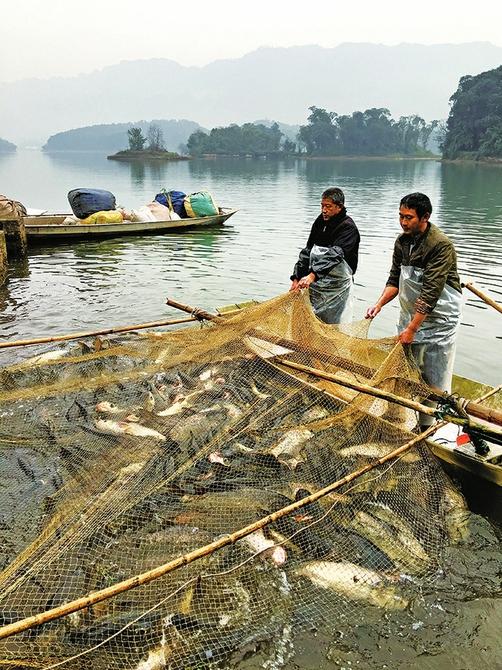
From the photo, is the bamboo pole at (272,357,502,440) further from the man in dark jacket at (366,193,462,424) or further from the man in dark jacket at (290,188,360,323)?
the man in dark jacket at (290,188,360,323)

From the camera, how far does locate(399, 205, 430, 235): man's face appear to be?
17.5ft

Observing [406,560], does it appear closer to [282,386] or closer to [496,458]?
[496,458]

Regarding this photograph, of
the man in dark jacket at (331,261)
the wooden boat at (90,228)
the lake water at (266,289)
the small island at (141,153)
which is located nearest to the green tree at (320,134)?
the small island at (141,153)

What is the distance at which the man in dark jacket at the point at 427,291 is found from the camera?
5.38 meters

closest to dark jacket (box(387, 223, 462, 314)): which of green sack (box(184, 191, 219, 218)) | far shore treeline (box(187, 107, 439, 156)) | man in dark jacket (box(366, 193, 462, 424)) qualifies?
man in dark jacket (box(366, 193, 462, 424))

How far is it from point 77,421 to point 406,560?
395 cm

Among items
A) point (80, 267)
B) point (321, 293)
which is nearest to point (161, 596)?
point (321, 293)

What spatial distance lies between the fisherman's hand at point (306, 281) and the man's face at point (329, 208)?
2.82 ft

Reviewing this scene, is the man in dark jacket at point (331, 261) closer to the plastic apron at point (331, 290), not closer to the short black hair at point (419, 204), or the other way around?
the plastic apron at point (331, 290)

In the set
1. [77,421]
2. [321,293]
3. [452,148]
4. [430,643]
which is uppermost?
[452,148]

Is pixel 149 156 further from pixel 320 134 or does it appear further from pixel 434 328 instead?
pixel 434 328

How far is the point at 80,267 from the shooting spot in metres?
16.8

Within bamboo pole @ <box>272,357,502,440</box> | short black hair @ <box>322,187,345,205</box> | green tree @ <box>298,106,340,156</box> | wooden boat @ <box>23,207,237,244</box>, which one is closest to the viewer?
bamboo pole @ <box>272,357,502,440</box>

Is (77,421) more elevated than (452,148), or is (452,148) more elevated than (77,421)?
(452,148)
